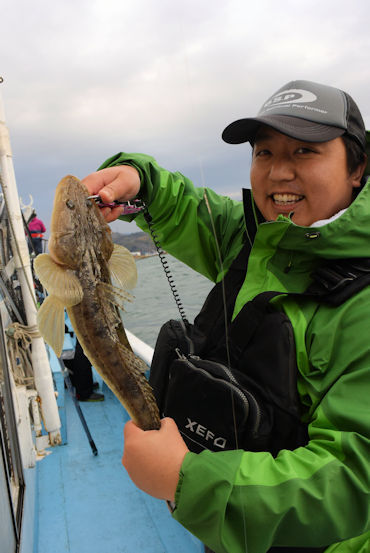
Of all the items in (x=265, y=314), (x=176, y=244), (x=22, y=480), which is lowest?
(x=22, y=480)

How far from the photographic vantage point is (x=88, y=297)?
1847mm

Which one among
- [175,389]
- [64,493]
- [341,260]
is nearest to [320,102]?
Answer: [341,260]

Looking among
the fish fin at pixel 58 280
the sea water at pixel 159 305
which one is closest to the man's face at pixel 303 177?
the fish fin at pixel 58 280

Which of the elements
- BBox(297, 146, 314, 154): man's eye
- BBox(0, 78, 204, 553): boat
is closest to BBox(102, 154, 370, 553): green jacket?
BBox(297, 146, 314, 154): man's eye

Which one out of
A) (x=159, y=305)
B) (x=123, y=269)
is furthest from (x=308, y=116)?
(x=159, y=305)

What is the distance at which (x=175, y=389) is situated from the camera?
2236 mm

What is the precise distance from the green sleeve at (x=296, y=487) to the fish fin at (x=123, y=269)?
2.99 feet

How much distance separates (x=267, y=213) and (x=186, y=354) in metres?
0.99

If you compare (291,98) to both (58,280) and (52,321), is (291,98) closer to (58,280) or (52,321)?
(58,280)

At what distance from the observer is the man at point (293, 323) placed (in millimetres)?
1510

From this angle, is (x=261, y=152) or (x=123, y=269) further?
(x=261, y=152)

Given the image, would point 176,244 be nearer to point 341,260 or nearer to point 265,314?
point 265,314

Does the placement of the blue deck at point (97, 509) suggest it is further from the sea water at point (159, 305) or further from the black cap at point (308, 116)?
the sea water at point (159, 305)

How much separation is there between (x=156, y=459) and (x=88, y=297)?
0.77 metres
